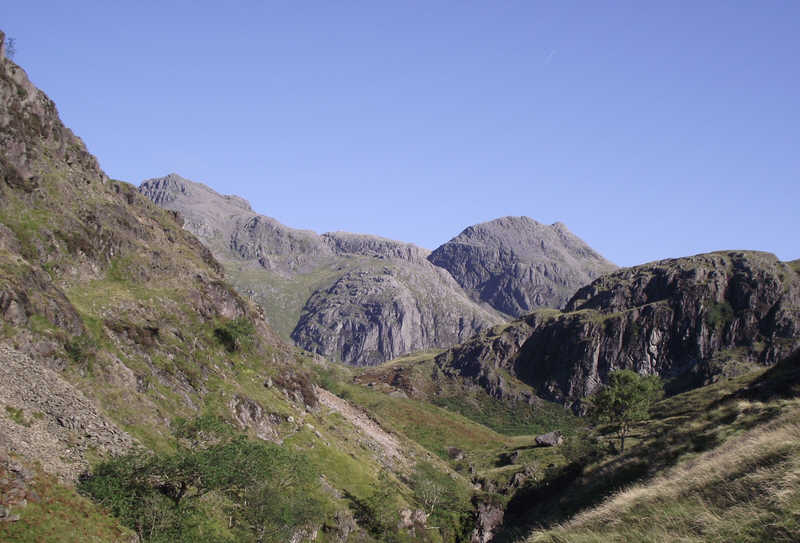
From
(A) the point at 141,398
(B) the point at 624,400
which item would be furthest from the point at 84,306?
(B) the point at 624,400

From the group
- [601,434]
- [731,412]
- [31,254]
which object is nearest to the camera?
[731,412]

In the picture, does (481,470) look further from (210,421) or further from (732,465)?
(732,465)

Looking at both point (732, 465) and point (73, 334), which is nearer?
point (732, 465)

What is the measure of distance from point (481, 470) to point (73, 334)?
13055 centimetres

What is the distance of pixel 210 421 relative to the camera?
6581 cm

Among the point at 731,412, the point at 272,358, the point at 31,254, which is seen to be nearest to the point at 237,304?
the point at 272,358

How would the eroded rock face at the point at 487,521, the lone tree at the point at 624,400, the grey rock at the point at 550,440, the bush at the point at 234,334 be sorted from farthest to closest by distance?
1. the grey rock at the point at 550,440
2. the lone tree at the point at 624,400
3. the eroded rock face at the point at 487,521
4. the bush at the point at 234,334

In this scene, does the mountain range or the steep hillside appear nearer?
the mountain range

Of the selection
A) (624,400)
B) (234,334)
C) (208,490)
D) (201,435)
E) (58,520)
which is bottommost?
(208,490)

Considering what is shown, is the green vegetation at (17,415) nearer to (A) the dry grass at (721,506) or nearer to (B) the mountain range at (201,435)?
(B) the mountain range at (201,435)

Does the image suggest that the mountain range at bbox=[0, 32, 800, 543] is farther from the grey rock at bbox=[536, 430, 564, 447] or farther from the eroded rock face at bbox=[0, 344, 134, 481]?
the grey rock at bbox=[536, 430, 564, 447]

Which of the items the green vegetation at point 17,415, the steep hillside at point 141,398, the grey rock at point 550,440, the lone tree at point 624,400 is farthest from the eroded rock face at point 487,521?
the green vegetation at point 17,415

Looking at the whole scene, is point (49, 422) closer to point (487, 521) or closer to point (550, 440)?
point (487, 521)

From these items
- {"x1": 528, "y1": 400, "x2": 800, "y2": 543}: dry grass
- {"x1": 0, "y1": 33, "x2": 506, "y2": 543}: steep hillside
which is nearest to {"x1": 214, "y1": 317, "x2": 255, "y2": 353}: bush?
{"x1": 0, "y1": 33, "x2": 506, "y2": 543}: steep hillside
